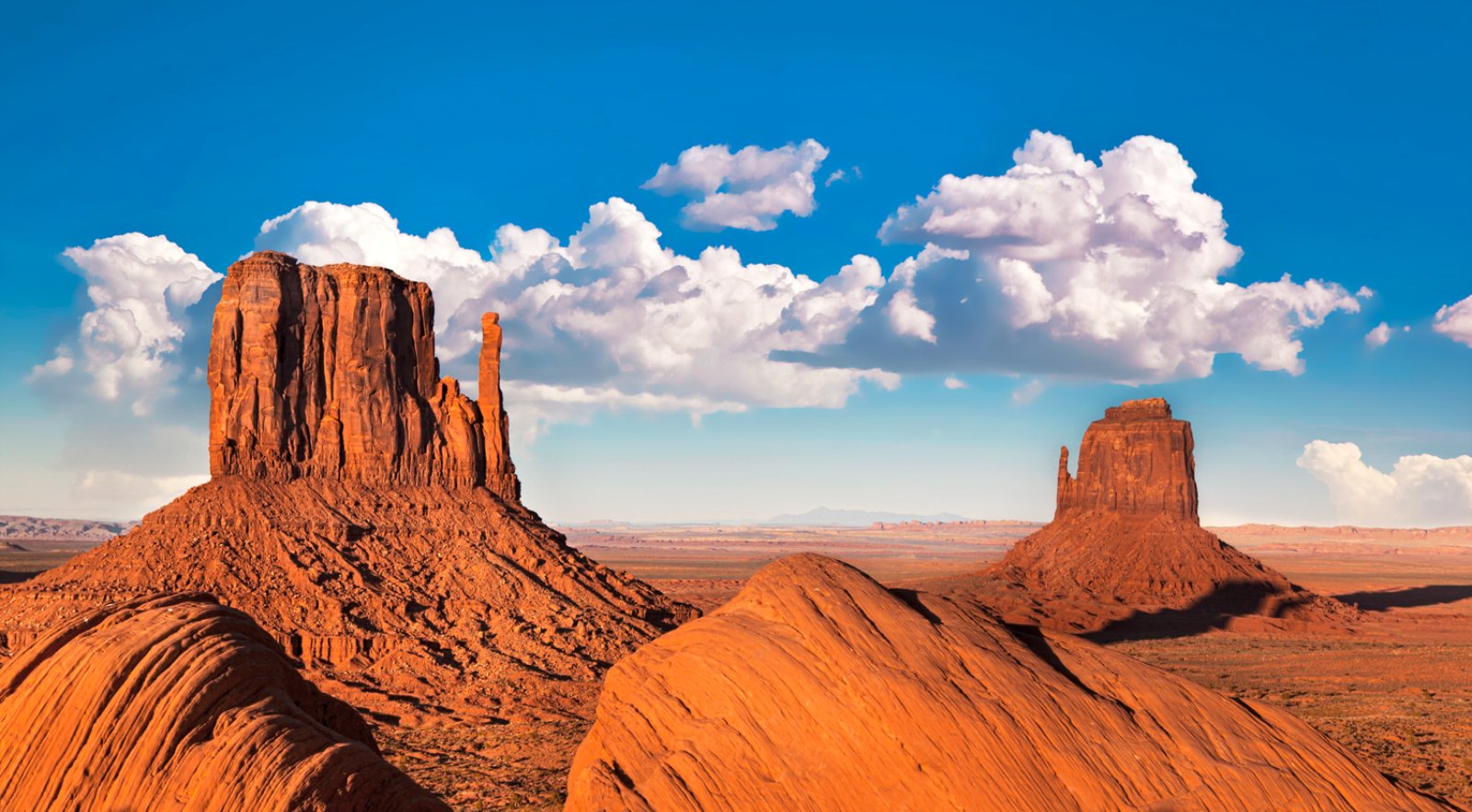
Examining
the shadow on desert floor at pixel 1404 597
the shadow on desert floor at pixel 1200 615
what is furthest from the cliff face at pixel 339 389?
the shadow on desert floor at pixel 1404 597

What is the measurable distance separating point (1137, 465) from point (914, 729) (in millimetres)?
88126

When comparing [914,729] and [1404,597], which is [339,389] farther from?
[1404,597]

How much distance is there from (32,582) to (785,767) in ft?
123

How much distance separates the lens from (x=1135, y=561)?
8650cm

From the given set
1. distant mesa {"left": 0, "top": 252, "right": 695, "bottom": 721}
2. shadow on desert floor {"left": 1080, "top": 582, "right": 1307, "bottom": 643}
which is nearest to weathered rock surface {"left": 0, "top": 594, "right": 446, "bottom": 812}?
distant mesa {"left": 0, "top": 252, "right": 695, "bottom": 721}

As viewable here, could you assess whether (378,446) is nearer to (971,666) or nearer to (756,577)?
(756,577)

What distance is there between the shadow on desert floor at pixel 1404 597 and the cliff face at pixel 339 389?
75.5 m

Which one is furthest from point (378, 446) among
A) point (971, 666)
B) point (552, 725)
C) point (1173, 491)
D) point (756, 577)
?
point (1173, 491)

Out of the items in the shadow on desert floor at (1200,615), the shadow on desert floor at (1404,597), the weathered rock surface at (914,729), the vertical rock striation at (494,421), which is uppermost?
the vertical rock striation at (494,421)

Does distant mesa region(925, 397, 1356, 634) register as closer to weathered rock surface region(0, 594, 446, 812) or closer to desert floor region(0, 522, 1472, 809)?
desert floor region(0, 522, 1472, 809)

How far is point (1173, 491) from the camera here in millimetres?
91625

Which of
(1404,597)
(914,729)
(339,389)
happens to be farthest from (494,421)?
(1404,597)

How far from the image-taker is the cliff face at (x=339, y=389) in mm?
45219

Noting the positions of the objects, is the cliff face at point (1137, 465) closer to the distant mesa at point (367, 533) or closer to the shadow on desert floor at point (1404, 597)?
the shadow on desert floor at point (1404, 597)
